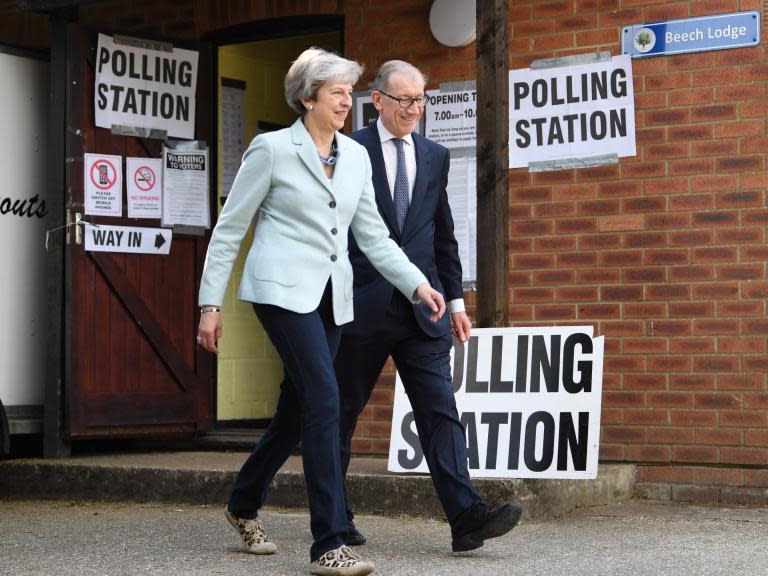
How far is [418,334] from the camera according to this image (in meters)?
5.56

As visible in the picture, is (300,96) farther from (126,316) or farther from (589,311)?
(126,316)

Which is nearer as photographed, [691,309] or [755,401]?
[755,401]

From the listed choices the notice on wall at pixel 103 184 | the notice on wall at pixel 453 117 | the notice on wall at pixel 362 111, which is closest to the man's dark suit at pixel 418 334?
the notice on wall at pixel 453 117

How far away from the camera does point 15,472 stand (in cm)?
800

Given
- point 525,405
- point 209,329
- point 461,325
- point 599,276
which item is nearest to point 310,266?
point 209,329

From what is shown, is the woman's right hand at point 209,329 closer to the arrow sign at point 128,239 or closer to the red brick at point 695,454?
the red brick at point 695,454

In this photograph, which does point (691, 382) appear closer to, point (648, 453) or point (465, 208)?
point (648, 453)

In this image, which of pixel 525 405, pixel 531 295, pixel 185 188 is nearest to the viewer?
→ pixel 525 405

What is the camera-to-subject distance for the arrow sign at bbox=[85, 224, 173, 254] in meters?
8.42

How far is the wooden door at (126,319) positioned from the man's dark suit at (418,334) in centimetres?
312

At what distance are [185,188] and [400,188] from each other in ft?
11.3

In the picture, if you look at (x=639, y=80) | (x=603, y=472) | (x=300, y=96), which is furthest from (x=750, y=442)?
(x=300, y=96)

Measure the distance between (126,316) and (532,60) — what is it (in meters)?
2.95

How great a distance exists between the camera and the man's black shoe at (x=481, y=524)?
17.2 feet
